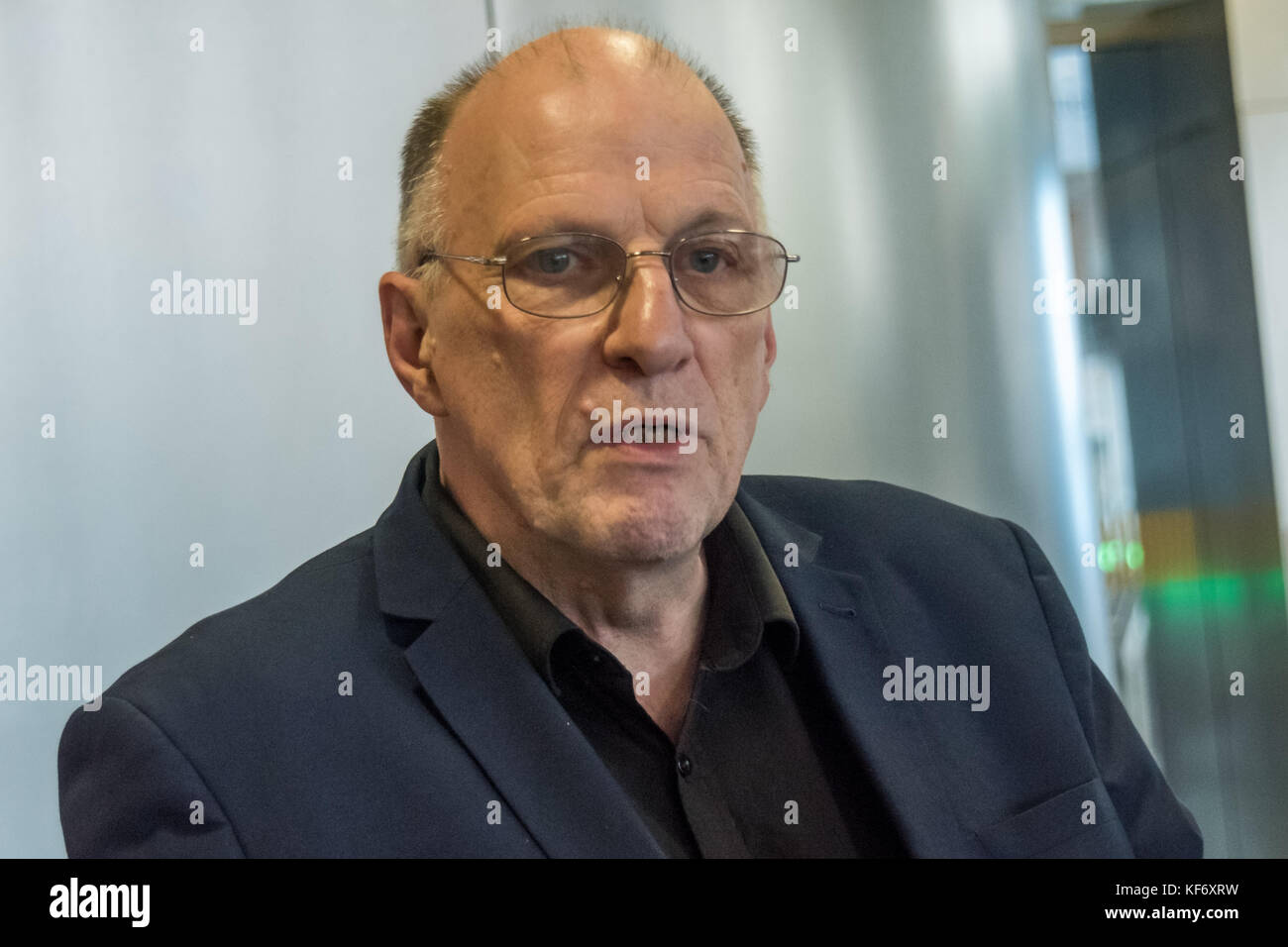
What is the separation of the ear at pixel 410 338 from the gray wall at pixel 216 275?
0.36ft

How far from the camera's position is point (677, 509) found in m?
1.40

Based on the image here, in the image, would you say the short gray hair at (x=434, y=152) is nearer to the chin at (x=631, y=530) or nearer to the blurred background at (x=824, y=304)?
the blurred background at (x=824, y=304)

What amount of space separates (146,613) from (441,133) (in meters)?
0.80

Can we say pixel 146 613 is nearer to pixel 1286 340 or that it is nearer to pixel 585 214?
pixel 585 214

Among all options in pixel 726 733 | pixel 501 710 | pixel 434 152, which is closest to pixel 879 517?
pixel 726 733

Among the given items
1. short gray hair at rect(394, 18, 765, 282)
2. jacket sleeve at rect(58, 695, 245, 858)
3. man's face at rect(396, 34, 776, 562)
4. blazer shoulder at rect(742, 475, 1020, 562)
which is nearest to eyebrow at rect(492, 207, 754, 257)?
man's face at rect(396, 34, 776, 562)

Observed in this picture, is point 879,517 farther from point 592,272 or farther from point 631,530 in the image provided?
point 592,272

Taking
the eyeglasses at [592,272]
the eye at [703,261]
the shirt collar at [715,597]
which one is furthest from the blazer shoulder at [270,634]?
the eye at [703,261]

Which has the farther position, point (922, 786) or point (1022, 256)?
point (1022, 256)

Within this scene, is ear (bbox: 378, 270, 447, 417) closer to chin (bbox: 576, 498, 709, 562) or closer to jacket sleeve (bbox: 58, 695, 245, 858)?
chin (bbox: 576, 498, 709, 562)

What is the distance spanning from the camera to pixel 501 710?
133 centimetres

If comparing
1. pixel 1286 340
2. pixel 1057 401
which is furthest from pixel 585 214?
pixel 1286 340

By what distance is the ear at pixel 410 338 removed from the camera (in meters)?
1.52

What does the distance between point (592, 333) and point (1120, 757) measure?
1.00m
